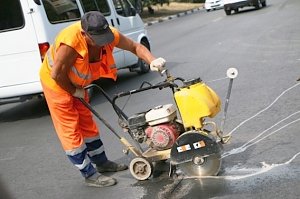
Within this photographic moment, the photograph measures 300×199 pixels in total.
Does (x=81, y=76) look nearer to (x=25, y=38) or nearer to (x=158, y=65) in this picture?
(x=158, y=65)

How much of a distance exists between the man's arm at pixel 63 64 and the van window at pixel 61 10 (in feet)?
13.1

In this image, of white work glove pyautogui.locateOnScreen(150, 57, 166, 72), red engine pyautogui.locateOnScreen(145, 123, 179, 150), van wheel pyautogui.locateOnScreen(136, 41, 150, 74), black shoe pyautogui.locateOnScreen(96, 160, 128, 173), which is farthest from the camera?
van wheel pyautogui.locateOnScreen(136, 41, 150, 74)

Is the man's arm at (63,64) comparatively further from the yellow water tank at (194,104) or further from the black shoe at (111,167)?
the black shoe at (111,167)

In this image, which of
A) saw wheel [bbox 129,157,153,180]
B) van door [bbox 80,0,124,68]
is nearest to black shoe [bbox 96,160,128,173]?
saw wheel [bbox 129,157,153,180]

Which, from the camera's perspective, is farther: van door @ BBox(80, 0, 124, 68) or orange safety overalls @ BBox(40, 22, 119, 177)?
van door @ BBox(80, 0, 124, 68)

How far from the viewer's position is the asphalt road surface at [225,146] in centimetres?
463

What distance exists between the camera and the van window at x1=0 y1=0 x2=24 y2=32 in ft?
27.5

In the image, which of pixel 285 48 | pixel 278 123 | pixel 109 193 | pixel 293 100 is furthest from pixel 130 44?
pixel 285 48

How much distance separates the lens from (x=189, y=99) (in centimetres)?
448

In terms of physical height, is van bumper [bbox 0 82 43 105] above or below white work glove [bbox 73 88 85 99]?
below

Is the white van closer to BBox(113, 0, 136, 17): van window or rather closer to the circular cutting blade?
BBox(113, 0, 136, 17): van window

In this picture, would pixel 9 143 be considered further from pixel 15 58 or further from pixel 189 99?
pixel 189 99

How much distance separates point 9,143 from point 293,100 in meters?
4.05

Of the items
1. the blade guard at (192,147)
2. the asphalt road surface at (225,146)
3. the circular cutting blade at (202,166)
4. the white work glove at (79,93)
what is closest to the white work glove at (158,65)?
the blade guard at (192,147)
